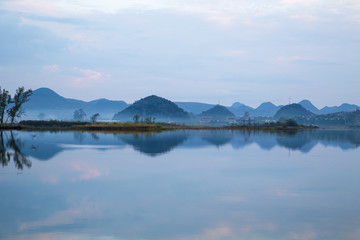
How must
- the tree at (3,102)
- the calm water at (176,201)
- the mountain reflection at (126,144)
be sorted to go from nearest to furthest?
the calm water at (176,201) < the mountain reflection at (126,144) < the tree at (3,102)

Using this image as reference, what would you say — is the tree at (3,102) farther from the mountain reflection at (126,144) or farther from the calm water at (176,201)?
the calm water at (176,201)

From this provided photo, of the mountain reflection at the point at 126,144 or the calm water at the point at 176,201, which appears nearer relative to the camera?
the calm water at the point at 176,201

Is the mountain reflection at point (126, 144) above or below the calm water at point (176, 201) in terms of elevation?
above

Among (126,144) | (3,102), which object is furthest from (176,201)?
(3,102)

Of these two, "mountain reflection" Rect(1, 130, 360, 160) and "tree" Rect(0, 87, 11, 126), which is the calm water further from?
"tree" Rect(0, 87, 11, 126)

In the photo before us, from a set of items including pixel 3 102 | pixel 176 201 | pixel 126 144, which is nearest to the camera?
pixel 176 201

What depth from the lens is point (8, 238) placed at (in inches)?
301

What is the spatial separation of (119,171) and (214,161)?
661cm

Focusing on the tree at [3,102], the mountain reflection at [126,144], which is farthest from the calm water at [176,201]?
the tree at [3,102]

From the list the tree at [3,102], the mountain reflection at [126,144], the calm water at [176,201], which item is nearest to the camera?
the calm water at [176,201]

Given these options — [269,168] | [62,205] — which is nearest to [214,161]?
[269,168]

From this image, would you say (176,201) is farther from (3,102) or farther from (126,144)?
(3,102)

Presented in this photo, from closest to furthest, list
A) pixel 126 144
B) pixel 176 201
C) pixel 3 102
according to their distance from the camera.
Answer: pixel 176 201 → pixel 126 144 → pixel 3 102

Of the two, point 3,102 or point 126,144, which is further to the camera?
point 3,102
